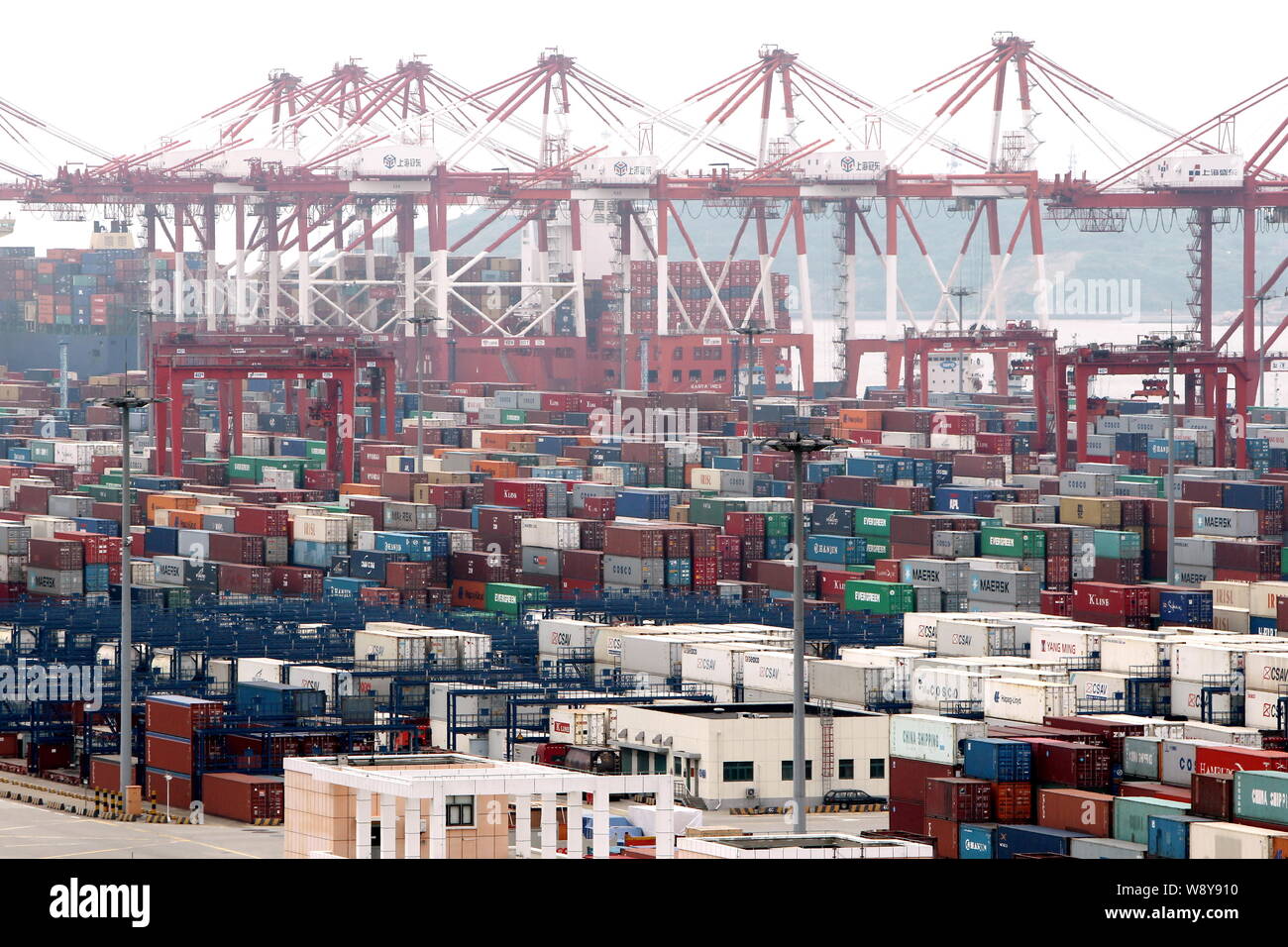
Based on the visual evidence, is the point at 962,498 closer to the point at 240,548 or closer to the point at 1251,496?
the point at 1251,496

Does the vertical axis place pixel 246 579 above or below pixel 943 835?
above

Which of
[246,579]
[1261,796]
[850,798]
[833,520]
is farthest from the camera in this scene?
[833,520]

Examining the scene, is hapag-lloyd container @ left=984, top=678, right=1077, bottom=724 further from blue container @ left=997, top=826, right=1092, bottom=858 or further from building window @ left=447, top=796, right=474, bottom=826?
building window @ left=447, top=796, right=474, bottom=826

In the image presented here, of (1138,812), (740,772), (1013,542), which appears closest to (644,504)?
(1013,542)

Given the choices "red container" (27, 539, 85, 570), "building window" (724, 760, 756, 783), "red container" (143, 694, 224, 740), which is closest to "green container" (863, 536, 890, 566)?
"red container" (27, 539, 85, 570)
